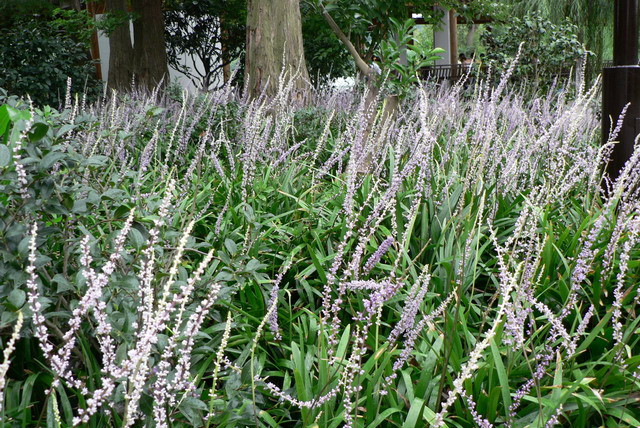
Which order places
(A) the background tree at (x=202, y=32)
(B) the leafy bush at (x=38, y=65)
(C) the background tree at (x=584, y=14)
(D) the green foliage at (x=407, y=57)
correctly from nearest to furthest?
1. (D) the green foliage at (x=407, y=57)
2. (B) the leafy bush at (x=38, y=65)
3. (A) the background tree at (x=202, y=32)
4. (C) the background tree at (x=584, y=14)

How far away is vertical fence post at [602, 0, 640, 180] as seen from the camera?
4.11m

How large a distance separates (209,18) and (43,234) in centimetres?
1680

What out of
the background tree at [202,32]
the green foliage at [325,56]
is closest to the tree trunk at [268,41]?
the green foliage at [325,56]

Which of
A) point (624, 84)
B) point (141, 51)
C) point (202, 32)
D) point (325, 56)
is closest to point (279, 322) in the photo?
point (624, 84)

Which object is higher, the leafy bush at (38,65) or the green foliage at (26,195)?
the leafy bush at (38,65)

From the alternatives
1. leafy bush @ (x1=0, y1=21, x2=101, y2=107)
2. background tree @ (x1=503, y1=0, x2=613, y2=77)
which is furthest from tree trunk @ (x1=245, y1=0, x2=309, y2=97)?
background tree @ (x1=503, y1=0, x2=613, y2=77)

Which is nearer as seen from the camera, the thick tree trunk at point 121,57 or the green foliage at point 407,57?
the green foliage at point 407,57

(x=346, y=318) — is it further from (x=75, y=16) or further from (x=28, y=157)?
(x=75, y=16)

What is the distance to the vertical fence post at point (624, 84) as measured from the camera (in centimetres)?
411

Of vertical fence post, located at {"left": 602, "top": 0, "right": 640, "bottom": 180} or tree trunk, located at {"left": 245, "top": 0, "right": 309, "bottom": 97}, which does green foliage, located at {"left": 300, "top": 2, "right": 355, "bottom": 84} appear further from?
vertical fence post, located at {"left": 602, "top": 0, "right": 640, "bottom": 180}

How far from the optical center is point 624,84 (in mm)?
4148

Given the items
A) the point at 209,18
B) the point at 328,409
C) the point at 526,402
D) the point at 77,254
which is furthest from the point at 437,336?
the point at 209,18

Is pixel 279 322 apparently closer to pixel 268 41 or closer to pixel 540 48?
pixel 268 41

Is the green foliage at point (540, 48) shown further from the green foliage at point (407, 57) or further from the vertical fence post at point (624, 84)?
the vertical fence post at point (624, 84)
